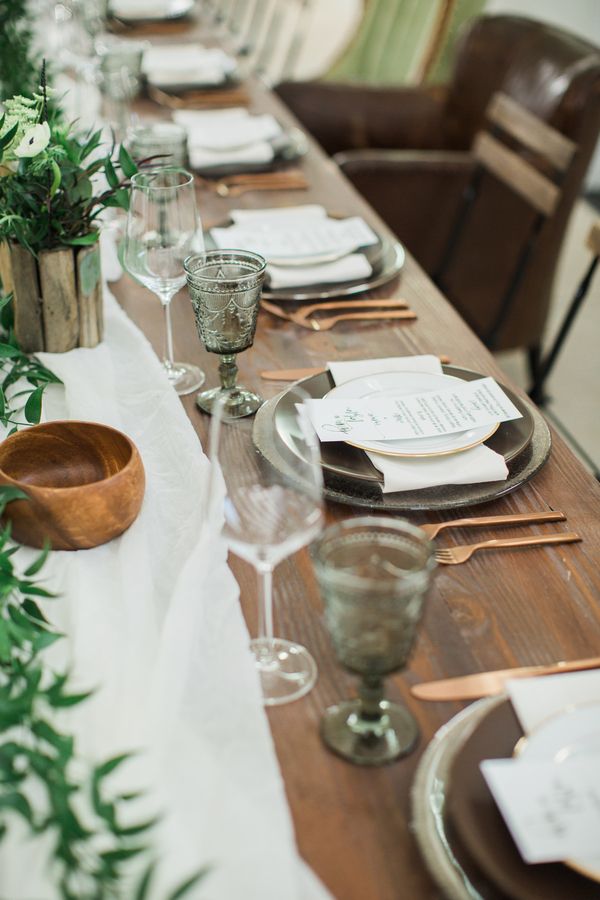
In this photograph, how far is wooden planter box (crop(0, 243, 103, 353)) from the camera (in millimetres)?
1178

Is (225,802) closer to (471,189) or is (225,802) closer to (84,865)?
(84,865)

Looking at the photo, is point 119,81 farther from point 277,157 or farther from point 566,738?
point 566,738

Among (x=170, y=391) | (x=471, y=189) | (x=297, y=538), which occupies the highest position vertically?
(x=297, y=538)

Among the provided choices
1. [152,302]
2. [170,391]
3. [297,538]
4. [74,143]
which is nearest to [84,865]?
[297,538]

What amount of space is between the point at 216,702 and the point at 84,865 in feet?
0.56

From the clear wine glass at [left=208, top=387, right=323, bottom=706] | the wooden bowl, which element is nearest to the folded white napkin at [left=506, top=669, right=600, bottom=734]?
the clear wine glass at [left=208, top=387, right=323, bottom=706]

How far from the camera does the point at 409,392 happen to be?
114cm

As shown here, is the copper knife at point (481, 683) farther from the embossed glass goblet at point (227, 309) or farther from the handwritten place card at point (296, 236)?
the handwritten place card at point (296, 236)

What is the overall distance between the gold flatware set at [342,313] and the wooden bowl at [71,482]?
18.8 inches

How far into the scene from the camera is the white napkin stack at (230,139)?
6.44 ft

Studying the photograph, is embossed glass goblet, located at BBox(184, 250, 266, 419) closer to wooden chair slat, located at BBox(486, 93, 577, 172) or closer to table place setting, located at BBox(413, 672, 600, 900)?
table place setting, located at BBox(413, 672, 600, 900)

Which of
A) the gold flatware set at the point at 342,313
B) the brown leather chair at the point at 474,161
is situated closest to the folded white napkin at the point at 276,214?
the gold flatware set at the point at 342,313

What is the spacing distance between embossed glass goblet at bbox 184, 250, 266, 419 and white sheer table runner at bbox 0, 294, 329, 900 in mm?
121

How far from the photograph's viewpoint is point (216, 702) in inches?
29.0
